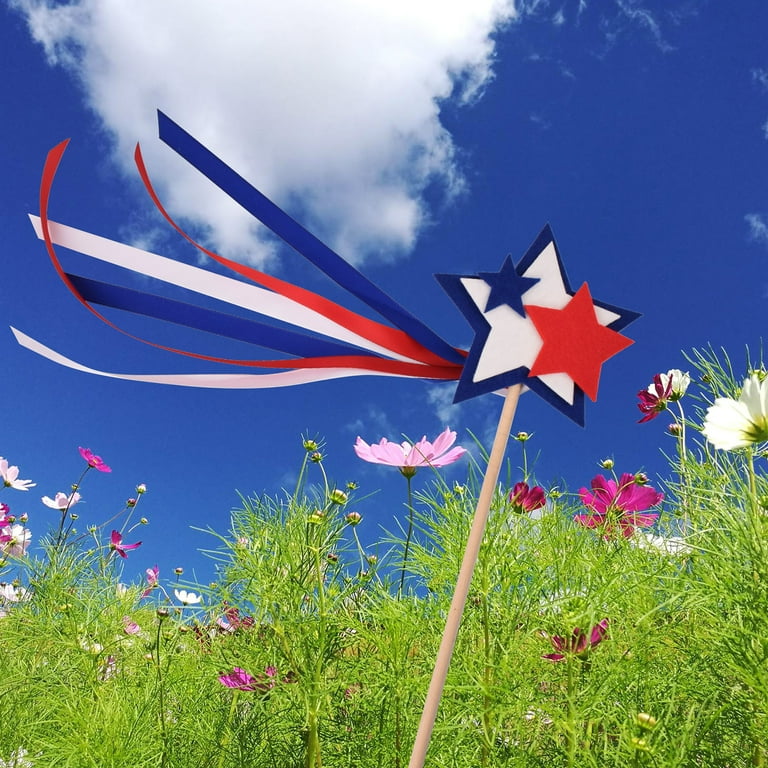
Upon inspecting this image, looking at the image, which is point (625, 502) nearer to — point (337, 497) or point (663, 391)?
point (663, 391)

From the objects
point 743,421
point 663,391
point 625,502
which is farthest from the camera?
point 663,391

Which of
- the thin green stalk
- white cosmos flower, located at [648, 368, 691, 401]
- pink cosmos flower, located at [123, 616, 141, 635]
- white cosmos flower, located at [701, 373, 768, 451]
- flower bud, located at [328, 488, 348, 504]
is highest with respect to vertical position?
white cosmos flower, located at [648, 368, 691, 401]

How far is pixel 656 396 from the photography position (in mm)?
1199

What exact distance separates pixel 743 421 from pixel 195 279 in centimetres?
57

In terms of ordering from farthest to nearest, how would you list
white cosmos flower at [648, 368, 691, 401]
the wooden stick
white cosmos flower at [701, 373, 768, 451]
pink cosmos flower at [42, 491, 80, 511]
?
pink cosmos flower at [42, 491, 80, 511] → white cosmos flower at [648, 368, 691, 401] → white cosmos flower at [701, 373, 768, 451] → the wooden stick

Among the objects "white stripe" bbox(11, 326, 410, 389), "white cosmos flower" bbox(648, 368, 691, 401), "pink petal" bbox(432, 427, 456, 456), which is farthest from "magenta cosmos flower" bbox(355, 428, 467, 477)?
"white cosmos flower" bbox(648, 368, 691, 401)

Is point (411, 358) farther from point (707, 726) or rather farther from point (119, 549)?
point (119, 549)

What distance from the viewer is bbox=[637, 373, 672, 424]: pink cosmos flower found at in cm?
118

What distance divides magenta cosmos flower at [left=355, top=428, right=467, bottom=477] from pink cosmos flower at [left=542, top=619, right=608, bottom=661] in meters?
0.24

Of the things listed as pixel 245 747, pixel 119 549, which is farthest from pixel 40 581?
pixel 245 747

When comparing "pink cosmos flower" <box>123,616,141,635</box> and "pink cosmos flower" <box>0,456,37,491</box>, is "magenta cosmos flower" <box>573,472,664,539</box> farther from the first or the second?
"pink cosmos flower" <box>0,456,37,491</box>

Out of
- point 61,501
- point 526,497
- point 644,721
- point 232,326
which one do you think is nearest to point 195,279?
point 232,326

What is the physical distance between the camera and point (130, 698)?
91 cm

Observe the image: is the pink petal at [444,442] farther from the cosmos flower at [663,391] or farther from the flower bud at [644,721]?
the cosmos flower at [663,391]
